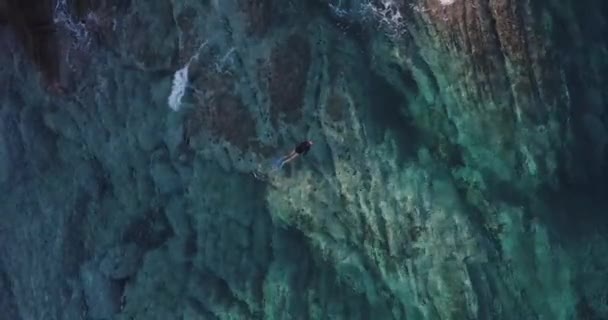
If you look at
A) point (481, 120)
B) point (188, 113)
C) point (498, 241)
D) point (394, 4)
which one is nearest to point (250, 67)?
point (188, 113)

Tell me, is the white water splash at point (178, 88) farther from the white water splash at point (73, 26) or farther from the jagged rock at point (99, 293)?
the jagged rock at point (99, 293)

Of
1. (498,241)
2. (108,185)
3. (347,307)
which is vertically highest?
(108,185)

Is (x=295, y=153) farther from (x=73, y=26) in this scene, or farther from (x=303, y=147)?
(x=73, y=26)

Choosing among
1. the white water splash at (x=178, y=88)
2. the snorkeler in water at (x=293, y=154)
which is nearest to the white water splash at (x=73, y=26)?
the white water splash at (x=178, y=88)

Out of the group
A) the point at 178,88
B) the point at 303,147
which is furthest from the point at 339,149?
the point at 178,88

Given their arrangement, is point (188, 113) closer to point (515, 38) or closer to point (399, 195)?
point (399, 195)

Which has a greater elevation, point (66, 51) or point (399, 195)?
point (66, 51)

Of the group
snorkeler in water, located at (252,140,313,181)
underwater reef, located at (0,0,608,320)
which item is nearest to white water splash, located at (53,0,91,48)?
underwater reef, located at (0,0,608,320)
